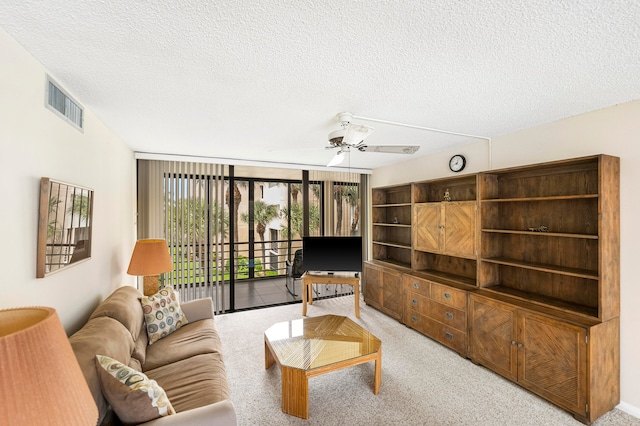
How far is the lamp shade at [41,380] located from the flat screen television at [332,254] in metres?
3.84

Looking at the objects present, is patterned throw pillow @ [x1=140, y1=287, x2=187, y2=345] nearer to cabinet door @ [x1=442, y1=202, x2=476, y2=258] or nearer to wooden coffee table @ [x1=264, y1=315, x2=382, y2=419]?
wooden coffee table @ [x1=264, y1=315, x2=382, y2=419]

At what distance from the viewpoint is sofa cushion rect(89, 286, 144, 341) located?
218 cm

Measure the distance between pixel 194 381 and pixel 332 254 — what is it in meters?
2.88

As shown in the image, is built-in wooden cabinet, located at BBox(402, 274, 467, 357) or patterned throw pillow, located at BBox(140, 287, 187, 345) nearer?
patterned throw pillow, located at BBox(140, 287, 187, 345)

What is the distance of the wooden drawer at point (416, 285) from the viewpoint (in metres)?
3.64

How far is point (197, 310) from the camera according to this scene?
3100mm

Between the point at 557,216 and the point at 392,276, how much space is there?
215 cm

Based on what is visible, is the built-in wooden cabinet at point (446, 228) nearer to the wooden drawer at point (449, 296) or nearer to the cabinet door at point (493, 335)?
the wooden drawer at point (449, 296)

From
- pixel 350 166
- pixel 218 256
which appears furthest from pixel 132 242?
pixel 350 166

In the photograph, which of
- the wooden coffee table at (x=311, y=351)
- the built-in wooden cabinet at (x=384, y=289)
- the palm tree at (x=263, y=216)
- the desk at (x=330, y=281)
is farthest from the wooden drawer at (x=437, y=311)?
the palm tree at (x=263, y=216)

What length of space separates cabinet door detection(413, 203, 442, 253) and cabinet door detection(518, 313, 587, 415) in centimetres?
137

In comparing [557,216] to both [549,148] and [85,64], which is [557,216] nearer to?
[549,148]

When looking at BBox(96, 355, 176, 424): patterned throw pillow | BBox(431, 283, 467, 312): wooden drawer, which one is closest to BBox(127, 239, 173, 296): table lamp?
BBox(96, 355, 176, 424): patterned throw pillow

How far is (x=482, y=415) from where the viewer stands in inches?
89.1
